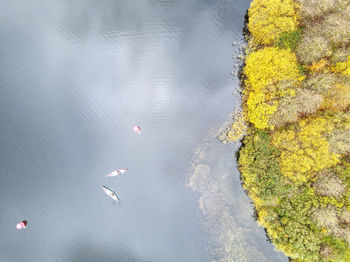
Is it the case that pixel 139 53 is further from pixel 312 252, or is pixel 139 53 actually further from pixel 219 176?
pixel 312 252

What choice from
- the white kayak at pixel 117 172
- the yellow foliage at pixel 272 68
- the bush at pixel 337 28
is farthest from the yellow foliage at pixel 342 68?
the white kayak at pixel 117 172

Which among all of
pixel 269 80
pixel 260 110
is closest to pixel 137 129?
pixel 260 110

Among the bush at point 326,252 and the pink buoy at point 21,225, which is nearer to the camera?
the bush at point 326,252

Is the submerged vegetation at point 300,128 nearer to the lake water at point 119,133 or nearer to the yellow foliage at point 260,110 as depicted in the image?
the yellow foliage at point 260,110

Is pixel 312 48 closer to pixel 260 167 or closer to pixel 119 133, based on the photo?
pixel 260 167

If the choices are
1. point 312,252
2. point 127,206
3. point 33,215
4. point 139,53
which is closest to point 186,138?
point 127,206

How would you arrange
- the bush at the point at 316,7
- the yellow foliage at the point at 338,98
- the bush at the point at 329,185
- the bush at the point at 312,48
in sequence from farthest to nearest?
the bush at the point at 316,7, the bush at the point at 312,48, the yellow foliage at the point at 338,98, the bush at the point at 329,185
